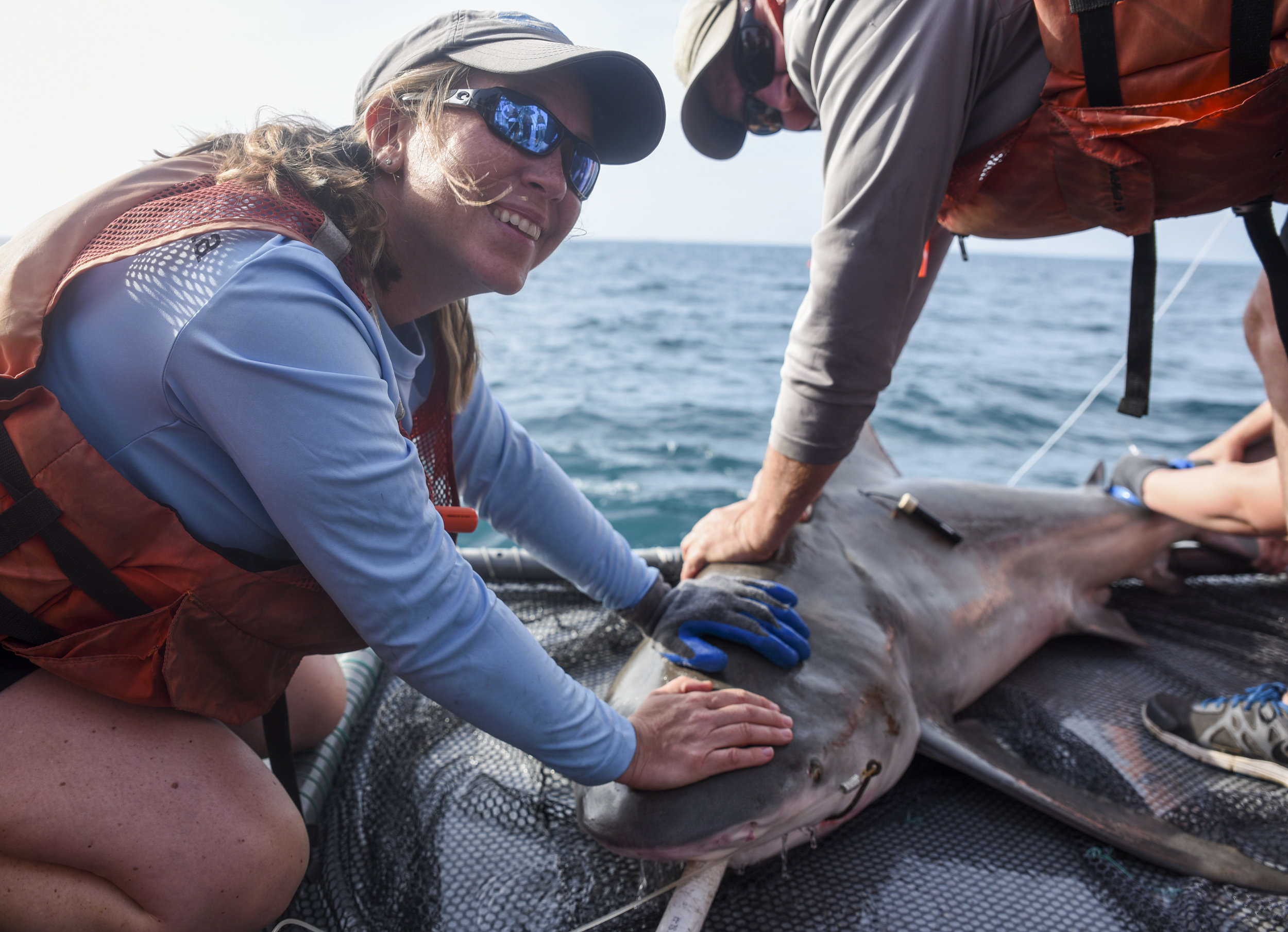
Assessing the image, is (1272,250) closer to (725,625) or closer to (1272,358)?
(1272,358)

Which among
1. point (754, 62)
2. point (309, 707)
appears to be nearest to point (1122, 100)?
point (754, 62)

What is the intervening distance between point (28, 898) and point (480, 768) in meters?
1.06

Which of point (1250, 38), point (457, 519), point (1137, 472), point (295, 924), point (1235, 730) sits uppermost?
point (1250, 38)

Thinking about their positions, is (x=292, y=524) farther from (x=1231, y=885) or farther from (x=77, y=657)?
(x=1231, y=885)

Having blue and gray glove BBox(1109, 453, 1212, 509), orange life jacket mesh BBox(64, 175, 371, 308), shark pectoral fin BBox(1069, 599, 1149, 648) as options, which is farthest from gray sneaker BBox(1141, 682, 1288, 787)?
orange life jacket mesh BBox(64, 175, 371, 308)

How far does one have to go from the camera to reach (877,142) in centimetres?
198

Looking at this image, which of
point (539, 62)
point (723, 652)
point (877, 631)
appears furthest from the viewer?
point (877, 631)

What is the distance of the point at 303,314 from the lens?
1350 mm

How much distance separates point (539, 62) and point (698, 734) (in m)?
1.45

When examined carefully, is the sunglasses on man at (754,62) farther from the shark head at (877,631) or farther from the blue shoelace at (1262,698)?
the blue shoelace at (1262,698)

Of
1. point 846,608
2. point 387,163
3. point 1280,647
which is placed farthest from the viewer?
point 1280,647

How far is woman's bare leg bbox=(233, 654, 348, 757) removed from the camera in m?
2.13

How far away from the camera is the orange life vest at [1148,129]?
69.6 inches

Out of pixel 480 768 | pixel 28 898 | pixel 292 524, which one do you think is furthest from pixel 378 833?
pixel 292 524
